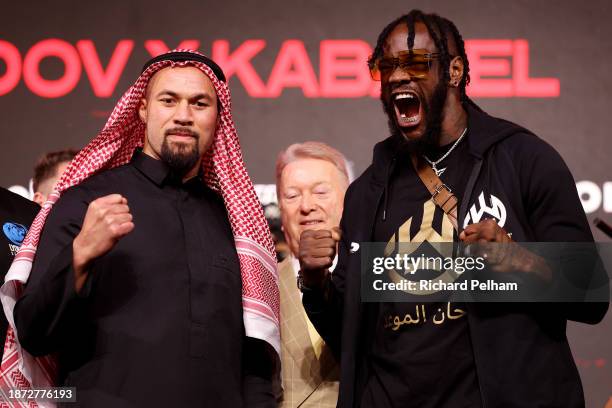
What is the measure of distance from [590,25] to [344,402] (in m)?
2.01

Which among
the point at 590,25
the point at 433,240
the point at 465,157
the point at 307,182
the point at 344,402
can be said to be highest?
the point at 590,25

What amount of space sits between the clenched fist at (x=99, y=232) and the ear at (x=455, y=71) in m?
0.92

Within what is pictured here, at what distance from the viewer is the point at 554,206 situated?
2129 mm

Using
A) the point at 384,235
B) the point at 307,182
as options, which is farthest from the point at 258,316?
the point at 307,182

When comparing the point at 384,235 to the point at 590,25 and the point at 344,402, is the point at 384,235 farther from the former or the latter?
the point at 590,25

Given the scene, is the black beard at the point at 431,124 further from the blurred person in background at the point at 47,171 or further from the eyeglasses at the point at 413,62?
the blurred person in background at the point at 47,171

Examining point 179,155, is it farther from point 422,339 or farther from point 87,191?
point 422,339

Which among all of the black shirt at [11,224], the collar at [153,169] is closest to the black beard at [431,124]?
the collar at [153,169]

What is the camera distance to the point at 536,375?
207cm

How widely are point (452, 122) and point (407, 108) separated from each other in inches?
4.8

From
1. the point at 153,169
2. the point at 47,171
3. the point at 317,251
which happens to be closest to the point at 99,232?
the point at 153,169

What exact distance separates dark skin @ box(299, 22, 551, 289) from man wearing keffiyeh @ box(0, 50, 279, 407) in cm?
24

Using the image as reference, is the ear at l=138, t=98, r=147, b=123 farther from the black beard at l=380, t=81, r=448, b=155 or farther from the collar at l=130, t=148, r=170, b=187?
the black beard at l=380, t=81, r=448, b=155

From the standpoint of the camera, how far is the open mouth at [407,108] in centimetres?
235
